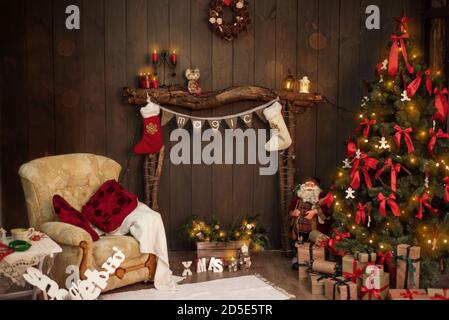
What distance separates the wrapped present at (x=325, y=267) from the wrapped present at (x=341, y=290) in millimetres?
184

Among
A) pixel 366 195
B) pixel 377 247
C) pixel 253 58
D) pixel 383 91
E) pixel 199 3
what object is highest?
pixel 199 3

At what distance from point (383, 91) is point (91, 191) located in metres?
2.41

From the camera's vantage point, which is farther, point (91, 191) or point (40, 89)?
point (40, 89)

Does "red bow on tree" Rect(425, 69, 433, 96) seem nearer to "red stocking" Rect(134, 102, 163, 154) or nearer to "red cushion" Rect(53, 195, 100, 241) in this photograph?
"red stocking" Rect(134, 102, 163, 154)

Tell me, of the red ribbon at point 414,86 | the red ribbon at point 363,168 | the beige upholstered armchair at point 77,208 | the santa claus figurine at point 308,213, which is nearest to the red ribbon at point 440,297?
the red ribbon at point 363,168

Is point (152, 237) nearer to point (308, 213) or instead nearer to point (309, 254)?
point (309, 254)

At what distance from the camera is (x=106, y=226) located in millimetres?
3967

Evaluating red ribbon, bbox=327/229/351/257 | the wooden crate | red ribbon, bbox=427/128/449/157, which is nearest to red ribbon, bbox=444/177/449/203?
red ribbon, bbox=427/128/449/157

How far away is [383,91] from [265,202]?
1.64m

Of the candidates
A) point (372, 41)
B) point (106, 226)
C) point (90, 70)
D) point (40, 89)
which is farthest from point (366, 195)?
point (40, 89)

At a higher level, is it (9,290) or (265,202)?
(265,202)

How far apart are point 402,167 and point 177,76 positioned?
2182mm

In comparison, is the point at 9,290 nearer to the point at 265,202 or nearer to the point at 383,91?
the point at 265,202

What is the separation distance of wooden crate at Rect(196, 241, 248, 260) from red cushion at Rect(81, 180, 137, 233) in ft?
2.65
